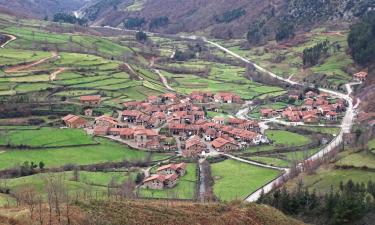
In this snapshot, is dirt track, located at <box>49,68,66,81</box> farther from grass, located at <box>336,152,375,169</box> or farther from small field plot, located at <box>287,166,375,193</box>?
grass, located at <box>336,152,375,169</box>

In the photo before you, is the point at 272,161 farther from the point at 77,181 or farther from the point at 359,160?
the point at 77,181

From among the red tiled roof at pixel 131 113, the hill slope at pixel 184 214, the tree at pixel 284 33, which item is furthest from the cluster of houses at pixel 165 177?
the tree at pixel 284 33

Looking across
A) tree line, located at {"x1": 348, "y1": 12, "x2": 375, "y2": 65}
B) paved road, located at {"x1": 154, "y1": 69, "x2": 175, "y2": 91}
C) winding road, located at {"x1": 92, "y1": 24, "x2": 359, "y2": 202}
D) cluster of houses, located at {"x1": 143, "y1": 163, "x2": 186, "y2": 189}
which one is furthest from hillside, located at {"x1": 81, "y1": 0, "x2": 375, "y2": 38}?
cluster of houses, located at {"x1": 143, "y1": 163, "x2": 186, "y2": 189}

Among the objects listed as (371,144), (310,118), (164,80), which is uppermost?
(164,80)

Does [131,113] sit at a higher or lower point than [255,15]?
lower

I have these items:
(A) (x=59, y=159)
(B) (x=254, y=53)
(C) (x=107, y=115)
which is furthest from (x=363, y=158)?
(B) (x=254, y=53)

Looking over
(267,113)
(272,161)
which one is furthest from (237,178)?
(267,113)
